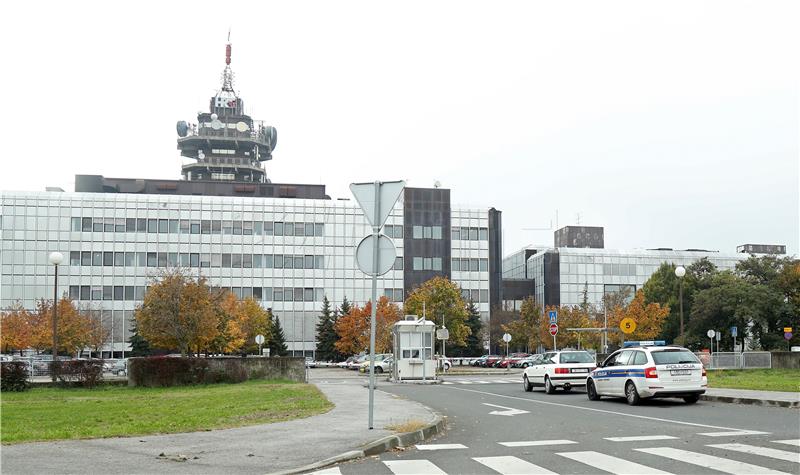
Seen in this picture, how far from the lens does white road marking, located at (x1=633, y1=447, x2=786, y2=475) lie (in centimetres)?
926

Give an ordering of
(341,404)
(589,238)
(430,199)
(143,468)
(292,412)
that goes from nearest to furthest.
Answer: (143,468), (292,412), (341,404), (430,199), (589,238)

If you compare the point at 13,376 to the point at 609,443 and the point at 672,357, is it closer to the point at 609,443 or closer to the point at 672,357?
the point at 672,357

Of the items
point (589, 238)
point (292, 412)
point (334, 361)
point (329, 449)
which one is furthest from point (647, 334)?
point (329, 449)

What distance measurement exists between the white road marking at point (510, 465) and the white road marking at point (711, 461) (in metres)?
1.94

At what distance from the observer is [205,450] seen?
11336 mm

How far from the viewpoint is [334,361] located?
9325 centimetres

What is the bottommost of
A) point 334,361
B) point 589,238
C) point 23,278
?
point 334,361

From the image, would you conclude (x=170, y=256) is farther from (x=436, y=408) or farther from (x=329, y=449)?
(x=329, y=449)

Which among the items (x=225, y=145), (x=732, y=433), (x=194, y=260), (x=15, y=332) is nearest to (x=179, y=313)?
(x=732, y=433)

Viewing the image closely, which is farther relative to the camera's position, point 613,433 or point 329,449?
point 613,433

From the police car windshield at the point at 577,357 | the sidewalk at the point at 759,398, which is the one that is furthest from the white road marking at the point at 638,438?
the police car windshield at the point at 577,357

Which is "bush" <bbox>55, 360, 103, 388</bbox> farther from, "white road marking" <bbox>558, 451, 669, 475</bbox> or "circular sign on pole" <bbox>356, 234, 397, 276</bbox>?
"white road marking" <bbox>558, 451, 669, 475</bbox>

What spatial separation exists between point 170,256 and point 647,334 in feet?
179

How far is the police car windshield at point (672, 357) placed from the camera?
66.8 ft
